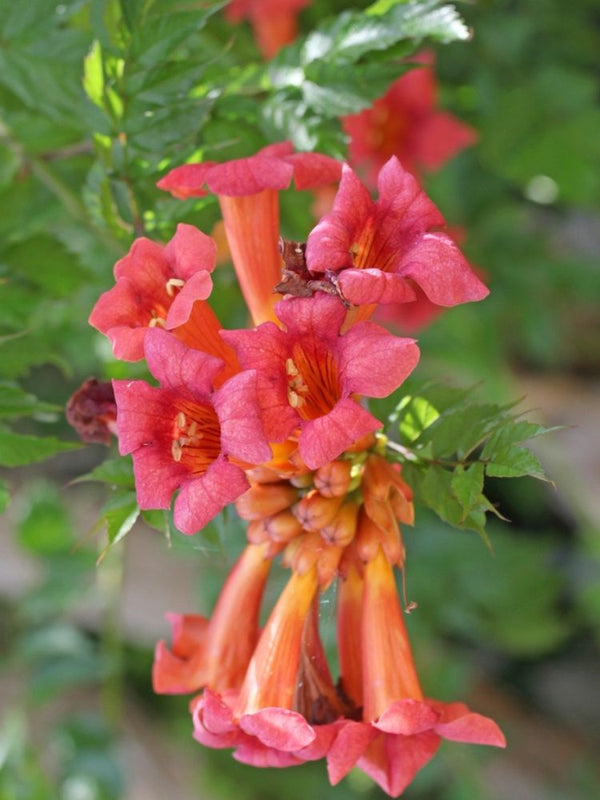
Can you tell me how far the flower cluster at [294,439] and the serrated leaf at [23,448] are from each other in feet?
0.85

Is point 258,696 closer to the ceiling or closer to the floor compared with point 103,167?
closer to the floor

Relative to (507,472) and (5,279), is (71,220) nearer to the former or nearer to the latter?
(5,279)

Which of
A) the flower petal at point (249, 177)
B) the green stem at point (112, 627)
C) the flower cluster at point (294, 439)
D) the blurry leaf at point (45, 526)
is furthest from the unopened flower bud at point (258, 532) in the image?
the blurry leaf at point (45, 526)

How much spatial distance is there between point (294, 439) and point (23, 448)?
45cm

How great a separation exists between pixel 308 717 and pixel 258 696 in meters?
0.08

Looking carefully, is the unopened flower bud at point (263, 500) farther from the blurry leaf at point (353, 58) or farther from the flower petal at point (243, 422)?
the blurry leaf at point (353, 58)

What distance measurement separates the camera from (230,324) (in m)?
2.49

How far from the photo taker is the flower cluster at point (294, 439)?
110 centimetres

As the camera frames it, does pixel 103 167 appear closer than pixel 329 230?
No

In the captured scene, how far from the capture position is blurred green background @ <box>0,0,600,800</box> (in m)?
1.51

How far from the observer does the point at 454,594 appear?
3.08m

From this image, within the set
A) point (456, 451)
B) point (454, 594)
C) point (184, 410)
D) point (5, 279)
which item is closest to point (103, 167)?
point (5, 279)

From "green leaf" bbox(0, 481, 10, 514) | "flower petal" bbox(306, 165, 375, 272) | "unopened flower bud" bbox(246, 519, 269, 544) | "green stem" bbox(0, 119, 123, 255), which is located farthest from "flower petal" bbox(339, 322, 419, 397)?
"green stem" bbox(0, 119, 123, 255)

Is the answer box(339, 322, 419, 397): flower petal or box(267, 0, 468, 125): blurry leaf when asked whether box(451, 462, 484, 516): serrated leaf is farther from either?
A: box(267, 0, 468, 125): blurry leaf
